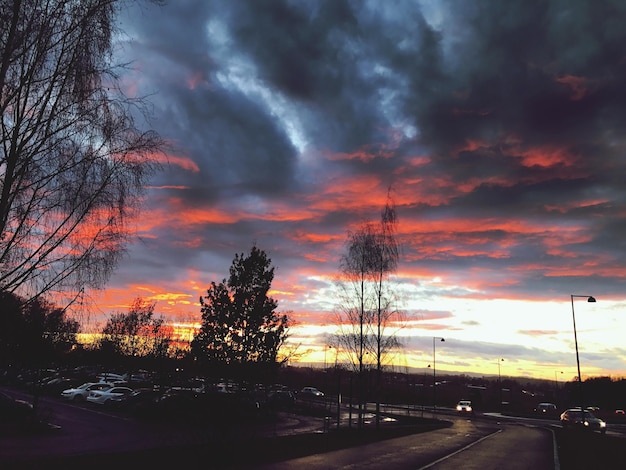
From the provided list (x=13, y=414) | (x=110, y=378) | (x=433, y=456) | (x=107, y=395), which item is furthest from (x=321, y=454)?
(x=110, y=378)

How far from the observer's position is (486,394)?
138625 mm

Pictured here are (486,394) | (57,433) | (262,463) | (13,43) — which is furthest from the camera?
(486,394)

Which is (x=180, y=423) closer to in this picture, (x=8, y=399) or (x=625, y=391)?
(x=8, y=399)

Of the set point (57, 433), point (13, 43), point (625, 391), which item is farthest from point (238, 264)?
point (625, 391)

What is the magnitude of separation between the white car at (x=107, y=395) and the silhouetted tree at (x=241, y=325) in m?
19.2

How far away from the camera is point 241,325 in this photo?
1983cm

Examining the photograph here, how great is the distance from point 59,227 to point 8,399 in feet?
73.2

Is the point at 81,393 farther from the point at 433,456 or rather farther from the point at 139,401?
the point at 433,456

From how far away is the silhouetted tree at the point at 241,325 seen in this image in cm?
1944

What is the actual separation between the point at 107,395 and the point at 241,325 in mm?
21656

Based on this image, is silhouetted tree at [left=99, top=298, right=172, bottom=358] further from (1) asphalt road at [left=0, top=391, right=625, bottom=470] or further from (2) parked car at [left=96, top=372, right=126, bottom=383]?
(1) asphalt road at [left=0, top=391, right=625, bottom=470]

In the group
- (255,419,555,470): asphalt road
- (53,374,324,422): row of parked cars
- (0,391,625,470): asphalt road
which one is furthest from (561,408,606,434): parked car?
(53,374,324,422): row of parked cars

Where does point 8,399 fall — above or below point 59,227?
below

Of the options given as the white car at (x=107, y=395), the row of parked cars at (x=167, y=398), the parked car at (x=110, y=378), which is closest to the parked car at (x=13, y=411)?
the row of parked cars at (x=167, y=398)
